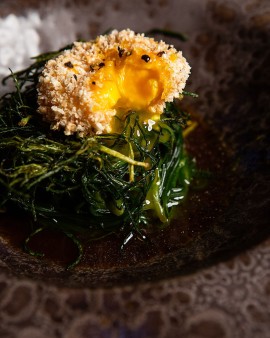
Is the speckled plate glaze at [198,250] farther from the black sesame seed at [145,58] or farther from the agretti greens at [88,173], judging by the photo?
the black sesame seed at [145,58]

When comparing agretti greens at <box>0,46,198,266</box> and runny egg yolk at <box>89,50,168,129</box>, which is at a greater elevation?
runny egg yolk at <box>89,50,168,129</box>

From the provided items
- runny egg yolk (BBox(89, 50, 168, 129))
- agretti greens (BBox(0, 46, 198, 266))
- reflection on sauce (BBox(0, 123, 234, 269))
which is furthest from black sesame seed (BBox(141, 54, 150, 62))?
reflection on sauce (BBox(0, 123, 234, 269))

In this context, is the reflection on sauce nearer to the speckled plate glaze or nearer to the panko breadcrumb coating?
the speckled plate glaze

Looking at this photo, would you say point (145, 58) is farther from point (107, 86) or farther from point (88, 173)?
point (88, 173)

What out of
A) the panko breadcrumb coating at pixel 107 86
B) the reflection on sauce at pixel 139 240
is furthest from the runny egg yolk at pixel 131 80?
the reflection on sauce at pixel 139 240

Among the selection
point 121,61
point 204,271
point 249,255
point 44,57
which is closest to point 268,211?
point 249,255

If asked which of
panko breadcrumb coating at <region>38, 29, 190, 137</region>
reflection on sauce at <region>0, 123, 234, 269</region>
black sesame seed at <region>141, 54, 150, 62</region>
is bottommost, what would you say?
reflection on sauce at <region>0, 123, 234, 269</region>

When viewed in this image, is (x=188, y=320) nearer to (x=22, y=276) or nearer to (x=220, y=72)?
(x=22, y=276)
